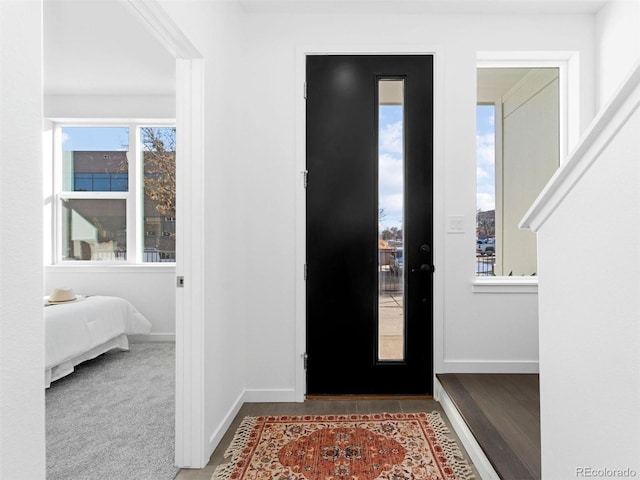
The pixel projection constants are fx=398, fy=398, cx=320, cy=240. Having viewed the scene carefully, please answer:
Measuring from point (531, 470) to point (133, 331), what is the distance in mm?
3589

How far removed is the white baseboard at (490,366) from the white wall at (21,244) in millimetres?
2410

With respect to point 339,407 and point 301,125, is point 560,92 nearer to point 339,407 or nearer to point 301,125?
point 301,125

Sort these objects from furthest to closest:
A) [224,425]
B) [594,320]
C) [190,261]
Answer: [224,425] < [190,261] < [594,320]

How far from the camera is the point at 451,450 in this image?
81.9 inches

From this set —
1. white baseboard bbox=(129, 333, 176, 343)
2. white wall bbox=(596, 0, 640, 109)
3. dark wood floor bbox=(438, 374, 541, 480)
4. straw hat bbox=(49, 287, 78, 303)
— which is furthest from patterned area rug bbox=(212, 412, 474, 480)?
white wall bbox=(596, 0, 640, 109)

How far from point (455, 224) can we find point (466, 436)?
4.34 ft

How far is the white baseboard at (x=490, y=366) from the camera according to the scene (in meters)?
2.74

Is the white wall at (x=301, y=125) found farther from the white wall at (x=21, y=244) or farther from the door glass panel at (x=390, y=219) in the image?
the white wall at (x=21, y=244)

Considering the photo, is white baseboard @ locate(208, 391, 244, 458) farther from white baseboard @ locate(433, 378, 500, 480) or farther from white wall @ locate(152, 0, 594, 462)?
white baseboard @ locate(433, 378, 500, 480)

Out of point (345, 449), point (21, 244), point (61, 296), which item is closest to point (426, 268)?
point (345, 449)

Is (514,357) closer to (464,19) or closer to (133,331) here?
(464,19)

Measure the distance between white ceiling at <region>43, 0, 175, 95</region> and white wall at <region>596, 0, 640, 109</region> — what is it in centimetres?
304

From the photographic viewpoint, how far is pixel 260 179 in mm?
2734

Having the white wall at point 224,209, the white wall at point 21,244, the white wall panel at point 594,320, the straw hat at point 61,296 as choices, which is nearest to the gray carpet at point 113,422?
the white wall at point 224,209
